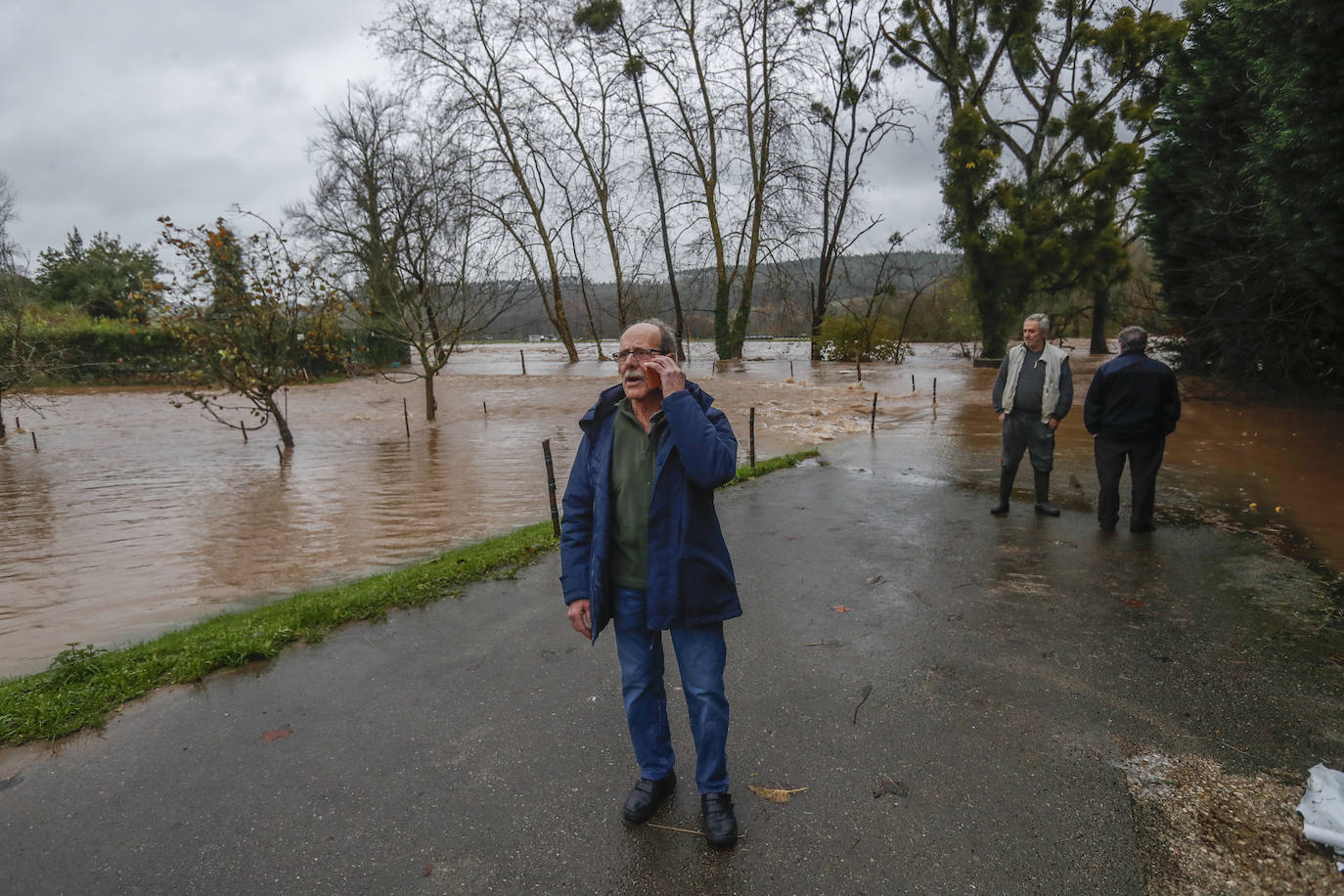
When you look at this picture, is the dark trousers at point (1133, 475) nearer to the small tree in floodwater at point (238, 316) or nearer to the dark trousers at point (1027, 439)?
the dark trousers at point (1027, 439)

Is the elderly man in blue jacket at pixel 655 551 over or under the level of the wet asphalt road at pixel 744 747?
over

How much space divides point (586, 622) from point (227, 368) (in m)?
16.2

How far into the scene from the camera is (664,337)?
2.92m

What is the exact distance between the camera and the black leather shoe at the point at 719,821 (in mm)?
2842

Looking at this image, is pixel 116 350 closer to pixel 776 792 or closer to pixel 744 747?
pixel 744 747

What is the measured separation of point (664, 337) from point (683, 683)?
139 cm

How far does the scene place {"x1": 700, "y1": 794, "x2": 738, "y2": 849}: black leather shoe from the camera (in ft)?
9.32

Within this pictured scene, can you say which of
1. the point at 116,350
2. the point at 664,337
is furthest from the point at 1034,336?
the point at 116,350

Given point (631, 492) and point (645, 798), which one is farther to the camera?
point (645, 798)

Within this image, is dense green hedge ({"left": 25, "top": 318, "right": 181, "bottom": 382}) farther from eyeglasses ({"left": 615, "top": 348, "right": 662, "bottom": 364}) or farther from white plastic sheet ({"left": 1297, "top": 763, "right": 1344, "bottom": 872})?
white plastic sheet ({"left": 1297, "top": 763, "right": 1344, "bottom": 872})

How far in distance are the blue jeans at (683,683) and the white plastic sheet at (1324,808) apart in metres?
2.18

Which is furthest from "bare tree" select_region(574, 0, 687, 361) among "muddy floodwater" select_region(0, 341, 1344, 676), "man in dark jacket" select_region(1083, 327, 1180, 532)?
"man in dark jacket" select_region(1083, 327, 1180, 532)

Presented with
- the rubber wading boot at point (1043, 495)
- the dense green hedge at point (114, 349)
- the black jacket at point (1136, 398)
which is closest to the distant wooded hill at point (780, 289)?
the dense green hedge at point (114, 349)

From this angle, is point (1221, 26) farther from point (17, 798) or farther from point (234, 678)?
point (17, 798)
